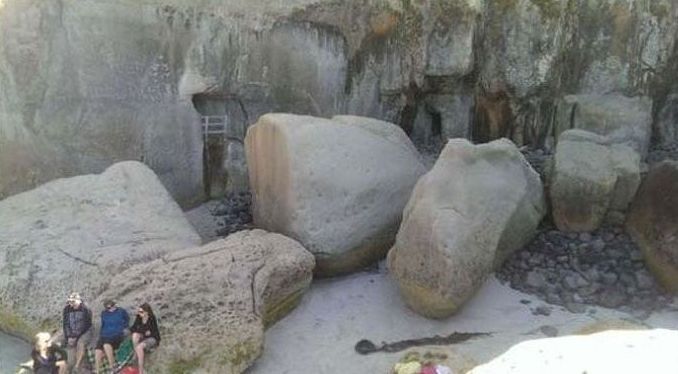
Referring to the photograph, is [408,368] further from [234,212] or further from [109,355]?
[234,212]

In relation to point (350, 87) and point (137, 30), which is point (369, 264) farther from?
point (137, 30)

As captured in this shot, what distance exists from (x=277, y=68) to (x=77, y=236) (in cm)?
382

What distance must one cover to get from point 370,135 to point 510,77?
2.63 m

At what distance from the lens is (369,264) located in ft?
27.6

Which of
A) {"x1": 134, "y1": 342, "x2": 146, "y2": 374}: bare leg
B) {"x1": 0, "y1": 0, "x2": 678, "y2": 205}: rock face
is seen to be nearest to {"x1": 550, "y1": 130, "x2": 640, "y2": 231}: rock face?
{"x1": 0, "y1": 0, "x2": 678, "y2": 205}: rock face

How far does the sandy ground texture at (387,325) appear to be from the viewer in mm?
6770

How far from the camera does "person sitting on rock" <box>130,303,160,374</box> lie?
6.34 meters

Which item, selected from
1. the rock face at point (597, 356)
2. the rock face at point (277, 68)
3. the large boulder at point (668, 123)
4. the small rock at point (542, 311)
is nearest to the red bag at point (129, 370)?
the rock face at point (597, 356)

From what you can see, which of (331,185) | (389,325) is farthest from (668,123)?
(389,325)

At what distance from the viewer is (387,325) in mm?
7367

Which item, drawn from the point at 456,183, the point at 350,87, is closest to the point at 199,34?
the point at 350,87

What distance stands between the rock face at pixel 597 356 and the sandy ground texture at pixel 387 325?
1348 mm

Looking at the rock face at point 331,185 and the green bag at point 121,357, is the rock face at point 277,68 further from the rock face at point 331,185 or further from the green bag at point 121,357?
the green bag at point 121,357

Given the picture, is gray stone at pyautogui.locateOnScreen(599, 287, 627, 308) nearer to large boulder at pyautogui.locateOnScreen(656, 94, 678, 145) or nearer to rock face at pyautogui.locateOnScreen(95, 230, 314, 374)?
rock face at pyautogui.locateOnScreen(95, 230, 314, 374)
